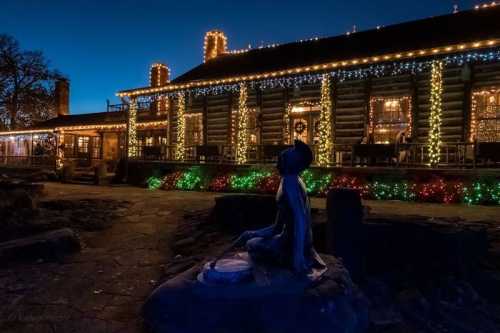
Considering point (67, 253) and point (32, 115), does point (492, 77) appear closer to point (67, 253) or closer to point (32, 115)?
point (67, 253)

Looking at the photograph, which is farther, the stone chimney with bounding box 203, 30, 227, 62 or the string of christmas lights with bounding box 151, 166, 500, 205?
the stone chimney with bounding box 203, 30, 227, 62

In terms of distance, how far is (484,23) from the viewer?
44.9 ft

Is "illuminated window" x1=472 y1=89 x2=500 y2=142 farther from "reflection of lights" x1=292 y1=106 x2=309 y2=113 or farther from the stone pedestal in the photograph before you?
the stone pedestal

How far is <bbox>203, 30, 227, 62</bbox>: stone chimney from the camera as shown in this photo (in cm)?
2283

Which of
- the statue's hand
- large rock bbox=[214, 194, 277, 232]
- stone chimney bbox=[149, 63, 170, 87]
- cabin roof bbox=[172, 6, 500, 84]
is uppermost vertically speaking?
stone chimney bbox=[149, 63, 170, 87]

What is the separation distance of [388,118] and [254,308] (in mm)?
13103

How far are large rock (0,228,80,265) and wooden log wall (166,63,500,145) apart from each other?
11502 millimetres

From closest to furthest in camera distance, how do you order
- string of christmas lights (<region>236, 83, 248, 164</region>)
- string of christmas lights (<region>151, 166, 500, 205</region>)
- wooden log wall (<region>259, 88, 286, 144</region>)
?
string of christmas lights (<region>151, 166, 500, 205</region>) → string of christmas lights (<region>236, 83, 248, 164</region>) → wooden log wall (<region>259, 88, 286, 144</region>)

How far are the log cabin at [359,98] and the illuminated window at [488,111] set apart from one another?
0.03 meters

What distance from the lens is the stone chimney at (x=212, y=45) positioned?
22.8 m

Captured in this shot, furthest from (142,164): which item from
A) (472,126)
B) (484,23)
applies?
(484,23)

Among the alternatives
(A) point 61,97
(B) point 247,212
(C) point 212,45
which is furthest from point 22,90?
(B) point 247,212

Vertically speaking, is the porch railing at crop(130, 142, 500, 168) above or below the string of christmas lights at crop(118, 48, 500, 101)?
below

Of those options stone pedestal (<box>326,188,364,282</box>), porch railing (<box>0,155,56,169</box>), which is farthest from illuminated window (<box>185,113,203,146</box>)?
stone pedestal (<box>326,188,364,282</box>)
